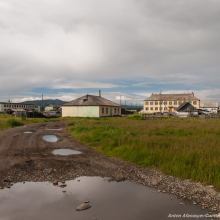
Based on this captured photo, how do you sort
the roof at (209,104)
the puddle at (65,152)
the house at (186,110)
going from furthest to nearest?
the roof at (209,104) → the house at (186,110) → the puddle at (65,152)

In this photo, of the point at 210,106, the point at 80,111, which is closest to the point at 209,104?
the point at 210,106

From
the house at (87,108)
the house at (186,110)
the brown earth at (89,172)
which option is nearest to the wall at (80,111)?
the house at (87,108)

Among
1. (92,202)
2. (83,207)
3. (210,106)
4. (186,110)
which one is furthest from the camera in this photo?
(210,106)

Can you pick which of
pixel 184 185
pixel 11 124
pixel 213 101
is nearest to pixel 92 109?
pixel 11 124

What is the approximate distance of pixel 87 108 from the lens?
1348 inches

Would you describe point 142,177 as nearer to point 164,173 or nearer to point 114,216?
point 164,173

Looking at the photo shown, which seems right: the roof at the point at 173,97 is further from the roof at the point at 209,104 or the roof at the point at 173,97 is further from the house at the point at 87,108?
the house at the point at 87,108

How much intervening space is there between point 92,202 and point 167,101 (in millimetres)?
71930

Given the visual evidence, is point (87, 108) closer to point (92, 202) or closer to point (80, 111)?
point (80, 111)

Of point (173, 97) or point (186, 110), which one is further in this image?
point (173, 97)

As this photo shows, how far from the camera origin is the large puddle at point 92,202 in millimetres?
3865

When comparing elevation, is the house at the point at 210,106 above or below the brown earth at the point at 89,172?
above

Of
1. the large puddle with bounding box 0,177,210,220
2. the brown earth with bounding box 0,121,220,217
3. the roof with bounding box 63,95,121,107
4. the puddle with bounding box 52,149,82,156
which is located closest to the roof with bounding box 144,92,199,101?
the roof with bounding box 63,95,121,107

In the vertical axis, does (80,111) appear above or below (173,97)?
below
